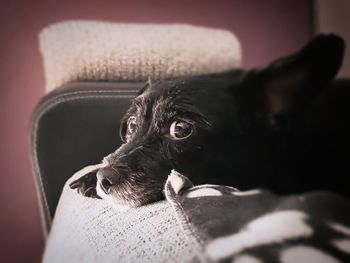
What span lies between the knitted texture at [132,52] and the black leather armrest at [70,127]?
0.12ft

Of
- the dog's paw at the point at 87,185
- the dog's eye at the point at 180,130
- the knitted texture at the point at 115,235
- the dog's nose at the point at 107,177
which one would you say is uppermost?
the dog's eye at the point at 180,130

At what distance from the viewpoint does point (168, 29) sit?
842 mm

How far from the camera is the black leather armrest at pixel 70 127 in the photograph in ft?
2.19

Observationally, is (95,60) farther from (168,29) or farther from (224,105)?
(224,105)

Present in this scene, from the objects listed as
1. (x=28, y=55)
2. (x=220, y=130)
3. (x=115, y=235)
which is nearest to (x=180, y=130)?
(x=220, y=130)

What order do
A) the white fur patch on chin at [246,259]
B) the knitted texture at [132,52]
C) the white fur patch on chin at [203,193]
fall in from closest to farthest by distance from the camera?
the white fur patch on chin at [246,259], the white fur patch on chin at [203,193], the knitted texture at [132,52]

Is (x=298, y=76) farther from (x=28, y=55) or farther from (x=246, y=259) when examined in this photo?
(x=28, y=55)

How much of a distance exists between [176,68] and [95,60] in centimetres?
15

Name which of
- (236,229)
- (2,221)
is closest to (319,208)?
(236,229)

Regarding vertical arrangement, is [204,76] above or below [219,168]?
above

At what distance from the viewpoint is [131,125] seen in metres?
0.59

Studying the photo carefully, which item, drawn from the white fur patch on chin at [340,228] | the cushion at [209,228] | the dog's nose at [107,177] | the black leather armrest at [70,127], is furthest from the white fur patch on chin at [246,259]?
the black leather armrest at [70,127]

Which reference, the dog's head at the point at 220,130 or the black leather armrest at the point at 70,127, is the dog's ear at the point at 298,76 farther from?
the black leather armrest at the point at 70,127

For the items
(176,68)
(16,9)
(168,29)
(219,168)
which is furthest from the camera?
(16,9)
